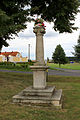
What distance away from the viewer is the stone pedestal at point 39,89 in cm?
624

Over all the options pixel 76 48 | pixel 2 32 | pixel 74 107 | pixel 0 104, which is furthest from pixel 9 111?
pixel 76 48

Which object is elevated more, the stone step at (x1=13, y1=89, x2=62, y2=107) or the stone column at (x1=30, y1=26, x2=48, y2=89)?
the stone column at (x1=30, y1=26, x2=48, y2=89)

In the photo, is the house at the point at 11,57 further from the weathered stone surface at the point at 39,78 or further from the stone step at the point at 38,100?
the stone step at the point at 38,100

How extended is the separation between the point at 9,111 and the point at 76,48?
3722 centimetres

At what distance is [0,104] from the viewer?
5961 millimetres

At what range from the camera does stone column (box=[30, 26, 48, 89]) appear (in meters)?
6.90

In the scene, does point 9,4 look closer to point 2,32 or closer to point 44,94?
point 2,32

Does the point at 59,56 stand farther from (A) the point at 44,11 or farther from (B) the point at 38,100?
(B) the point at 38,100

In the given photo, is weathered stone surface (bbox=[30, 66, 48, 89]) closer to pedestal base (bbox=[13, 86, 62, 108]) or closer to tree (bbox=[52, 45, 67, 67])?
pedestal base (bbox=[13, 86, 62, 108])

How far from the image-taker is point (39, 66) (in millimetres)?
6809

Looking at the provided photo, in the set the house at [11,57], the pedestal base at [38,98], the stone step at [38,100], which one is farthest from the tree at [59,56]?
the stone step at [38,100]

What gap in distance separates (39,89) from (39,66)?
3.41 ft

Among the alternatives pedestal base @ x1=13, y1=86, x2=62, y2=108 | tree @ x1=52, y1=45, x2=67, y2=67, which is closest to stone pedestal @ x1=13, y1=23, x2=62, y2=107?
pedestal base @ x1=13, y1=86, x2=62, y2=108

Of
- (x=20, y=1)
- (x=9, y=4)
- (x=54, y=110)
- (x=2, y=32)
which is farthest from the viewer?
(x=20, y=1)
